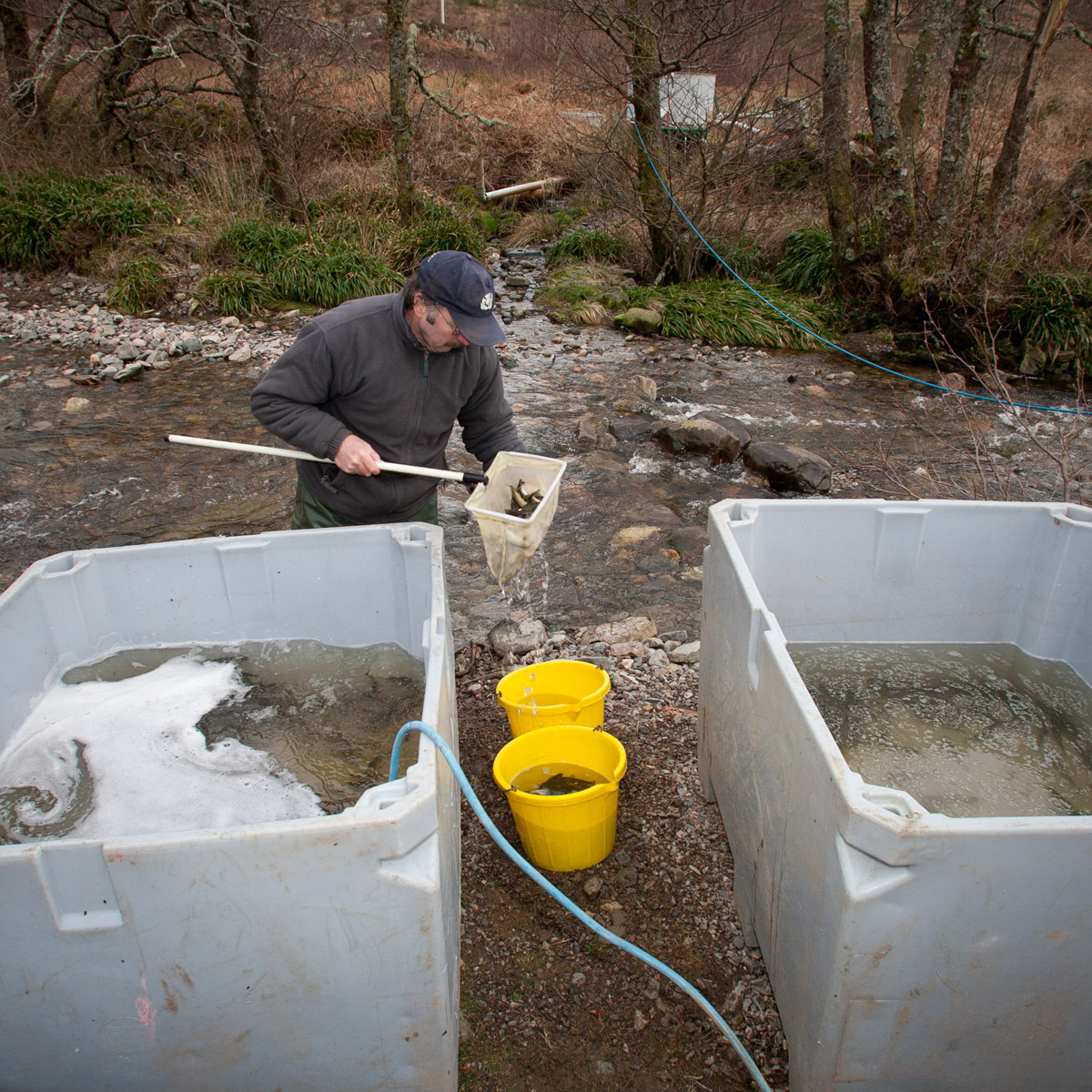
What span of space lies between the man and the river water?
1208 mm

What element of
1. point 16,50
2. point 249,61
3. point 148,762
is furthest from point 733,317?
point 16,50

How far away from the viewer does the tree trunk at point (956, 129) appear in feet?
24.8

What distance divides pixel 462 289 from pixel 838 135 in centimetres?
786

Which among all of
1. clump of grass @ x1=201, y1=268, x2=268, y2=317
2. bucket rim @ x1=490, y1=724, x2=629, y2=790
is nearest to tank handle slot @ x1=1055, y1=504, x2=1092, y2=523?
bucket rim @ x1=490, y1=724, x2=629, y2=790

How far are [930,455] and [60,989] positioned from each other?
253 inches

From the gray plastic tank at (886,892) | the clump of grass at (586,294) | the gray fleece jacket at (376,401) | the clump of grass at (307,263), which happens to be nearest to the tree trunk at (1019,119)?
the clump of grass at (586,294)

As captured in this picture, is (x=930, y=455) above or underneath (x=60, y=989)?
underneath

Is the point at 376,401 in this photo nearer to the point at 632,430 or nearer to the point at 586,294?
the point at 632,430

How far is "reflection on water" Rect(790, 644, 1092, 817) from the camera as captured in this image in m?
2.34

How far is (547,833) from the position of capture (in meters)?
2.51

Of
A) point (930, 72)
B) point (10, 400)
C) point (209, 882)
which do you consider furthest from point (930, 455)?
point (10, 400)

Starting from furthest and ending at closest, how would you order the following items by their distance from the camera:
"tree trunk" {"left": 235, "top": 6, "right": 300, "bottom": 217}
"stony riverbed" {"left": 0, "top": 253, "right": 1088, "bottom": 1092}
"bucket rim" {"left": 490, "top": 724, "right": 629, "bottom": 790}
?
"tree trunk" {"left": 235, "top": 6, "right": 300, "bottom": 217} < "bucket rim" {"left": 490, "top": 724, "right": 629, "bottom": 790} < "stony riverbed" {"left": 0, "top": 253, "right": 1088, "bottom": 1092}

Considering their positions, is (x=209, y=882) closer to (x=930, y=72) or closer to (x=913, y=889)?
(x=913, y=889)

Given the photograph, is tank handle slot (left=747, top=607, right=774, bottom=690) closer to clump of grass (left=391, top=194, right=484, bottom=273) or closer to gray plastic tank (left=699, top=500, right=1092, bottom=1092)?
gray plastic tank (left=699, top=500, right=1092, bottom=1092)
